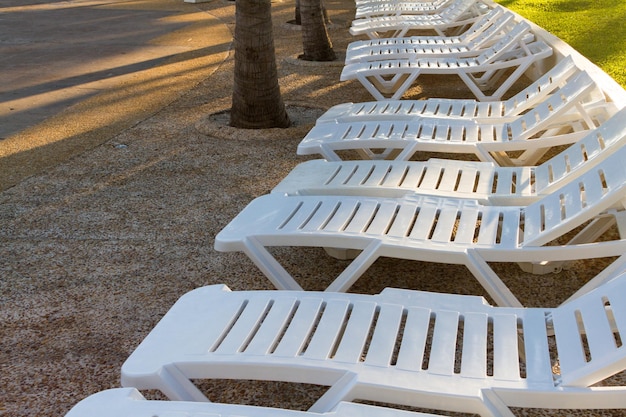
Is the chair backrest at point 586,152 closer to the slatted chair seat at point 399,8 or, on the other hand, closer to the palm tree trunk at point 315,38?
the palm tree trunk at point 315,38

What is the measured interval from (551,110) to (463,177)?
117 centimetres

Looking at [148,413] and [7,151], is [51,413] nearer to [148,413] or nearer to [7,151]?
[148,413]

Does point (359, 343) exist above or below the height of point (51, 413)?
above

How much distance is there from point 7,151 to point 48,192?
4.64ft

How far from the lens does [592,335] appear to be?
8.94ft

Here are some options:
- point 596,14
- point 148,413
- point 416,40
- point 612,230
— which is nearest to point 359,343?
point 148,413

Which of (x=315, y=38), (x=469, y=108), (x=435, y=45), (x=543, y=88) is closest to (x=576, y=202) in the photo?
(x=543, y=88)

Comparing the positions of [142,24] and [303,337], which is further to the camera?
[142,24]

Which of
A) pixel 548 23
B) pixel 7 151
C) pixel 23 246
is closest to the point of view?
pixel 23 246

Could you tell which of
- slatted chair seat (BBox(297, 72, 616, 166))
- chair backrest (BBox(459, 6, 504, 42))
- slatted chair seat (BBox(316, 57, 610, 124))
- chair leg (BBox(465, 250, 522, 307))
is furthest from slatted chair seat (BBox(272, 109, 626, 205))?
chair backrest (BBox(459, 6, 504, 42))

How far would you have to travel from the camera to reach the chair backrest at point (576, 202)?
358 cm

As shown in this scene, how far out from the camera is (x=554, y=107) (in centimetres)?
540

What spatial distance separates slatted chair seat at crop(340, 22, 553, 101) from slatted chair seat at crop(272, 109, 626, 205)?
112 inches

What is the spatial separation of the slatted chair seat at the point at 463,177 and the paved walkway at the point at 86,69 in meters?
2.95
